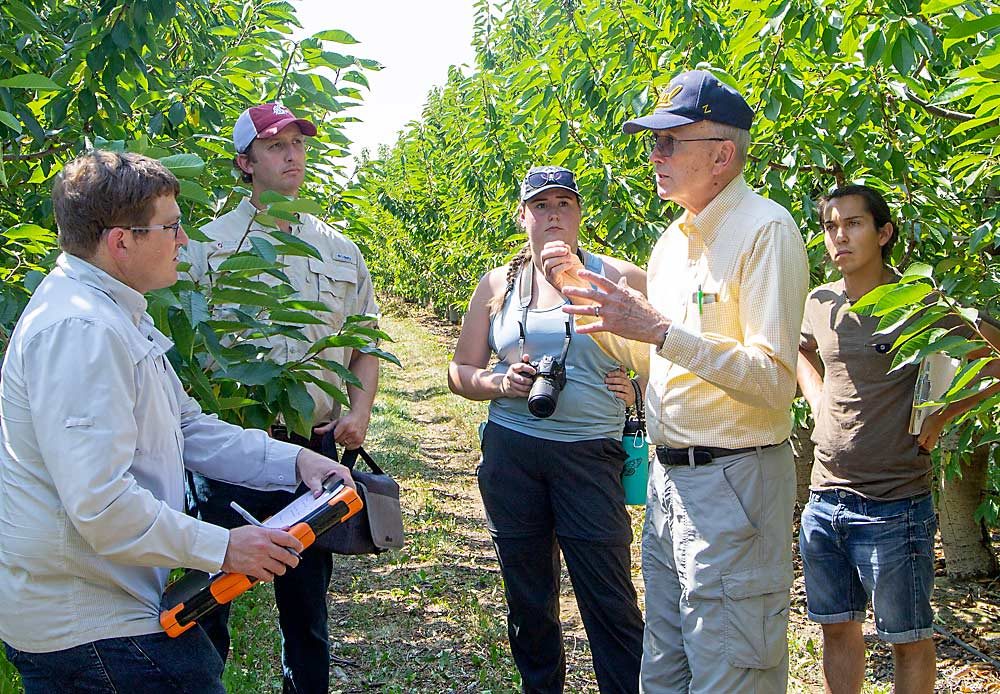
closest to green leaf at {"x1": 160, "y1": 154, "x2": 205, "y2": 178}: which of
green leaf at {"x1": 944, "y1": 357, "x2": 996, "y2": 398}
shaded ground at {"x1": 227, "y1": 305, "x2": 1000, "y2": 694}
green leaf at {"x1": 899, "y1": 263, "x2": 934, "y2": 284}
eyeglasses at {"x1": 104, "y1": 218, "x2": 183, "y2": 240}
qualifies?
eyeglasses at {"x1": 104, "y1": 218, "x2": 183, "y2": 240}

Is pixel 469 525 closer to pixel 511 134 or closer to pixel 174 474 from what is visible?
pixel 511 134

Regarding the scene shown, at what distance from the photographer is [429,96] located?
1919 cm

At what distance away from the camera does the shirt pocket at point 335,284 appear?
3.50 m

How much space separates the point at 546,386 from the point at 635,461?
1.75 ft

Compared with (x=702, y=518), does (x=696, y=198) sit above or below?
above

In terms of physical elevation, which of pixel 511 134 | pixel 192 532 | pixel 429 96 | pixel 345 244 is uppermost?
pixel 429 96

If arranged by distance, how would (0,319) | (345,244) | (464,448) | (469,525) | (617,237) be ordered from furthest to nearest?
(464,448) → (469,525) → (617,237) → (345,244) → (0,319)

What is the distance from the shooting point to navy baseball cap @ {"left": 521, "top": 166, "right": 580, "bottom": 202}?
11.1ft

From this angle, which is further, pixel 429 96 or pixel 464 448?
pixel 429 96

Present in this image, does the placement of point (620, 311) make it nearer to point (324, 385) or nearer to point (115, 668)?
point (324, 385)

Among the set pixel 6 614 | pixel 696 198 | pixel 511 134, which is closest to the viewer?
pixel 6 614

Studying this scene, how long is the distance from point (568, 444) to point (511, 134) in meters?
2.92

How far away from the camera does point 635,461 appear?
3486mm

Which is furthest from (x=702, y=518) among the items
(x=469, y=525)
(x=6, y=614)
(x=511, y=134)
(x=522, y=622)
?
(x=469, y=525)
